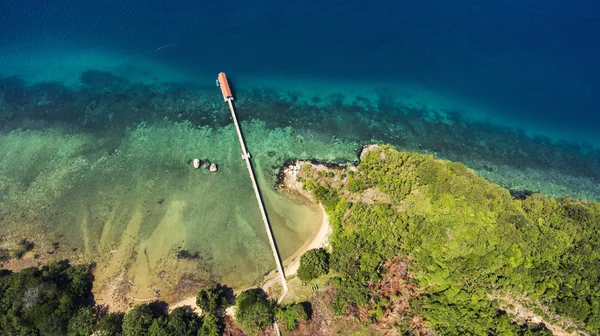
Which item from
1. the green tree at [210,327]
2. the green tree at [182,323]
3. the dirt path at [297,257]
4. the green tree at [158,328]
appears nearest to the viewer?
the green tree at [158,328]

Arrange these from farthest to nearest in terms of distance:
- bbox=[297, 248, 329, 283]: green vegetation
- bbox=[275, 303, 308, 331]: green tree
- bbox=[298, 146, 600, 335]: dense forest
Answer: bbox=[297, 248, 329, 283]: green vegetation
bbox=[275, 303, 308, 331]: green tree
bbox=[298, 146, 600, 335]: dense forest

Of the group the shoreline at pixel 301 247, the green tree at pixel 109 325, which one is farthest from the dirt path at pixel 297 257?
the green tree at pixel 109 325

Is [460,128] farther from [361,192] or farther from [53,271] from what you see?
[53,271]

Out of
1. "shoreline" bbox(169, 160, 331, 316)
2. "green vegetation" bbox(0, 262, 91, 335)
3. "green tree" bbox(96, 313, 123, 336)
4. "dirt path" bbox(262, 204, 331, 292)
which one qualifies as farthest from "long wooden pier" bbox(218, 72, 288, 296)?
"green vegetation" bbox(0, 262, 91, 335)

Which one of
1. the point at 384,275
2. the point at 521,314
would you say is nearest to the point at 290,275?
the point at 384,275

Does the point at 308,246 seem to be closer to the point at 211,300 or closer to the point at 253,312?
the point at 253,312

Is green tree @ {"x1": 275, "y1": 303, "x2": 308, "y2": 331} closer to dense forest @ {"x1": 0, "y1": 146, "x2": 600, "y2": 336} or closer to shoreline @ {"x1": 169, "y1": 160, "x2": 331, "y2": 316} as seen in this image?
dense forest @ {"x1": 0, "y1": 146, "x2": 600, "y2": 336}

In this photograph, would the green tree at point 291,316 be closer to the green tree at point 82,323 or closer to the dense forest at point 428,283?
the dense forest at point 428,283
